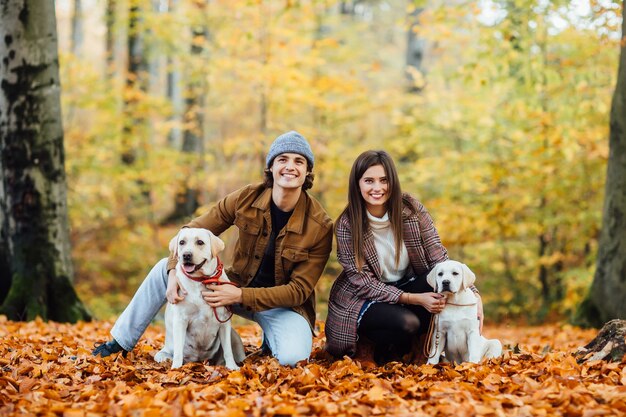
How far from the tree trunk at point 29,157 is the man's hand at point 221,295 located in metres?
3.13

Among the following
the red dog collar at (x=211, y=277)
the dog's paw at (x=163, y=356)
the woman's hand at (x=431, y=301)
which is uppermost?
the red dog collar at (x=211, y=277)

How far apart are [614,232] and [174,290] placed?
5.13 metres

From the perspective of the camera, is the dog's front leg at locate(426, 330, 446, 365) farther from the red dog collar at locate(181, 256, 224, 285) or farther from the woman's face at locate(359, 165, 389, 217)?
the red dog collar at locate(181, 256, 224, 285)

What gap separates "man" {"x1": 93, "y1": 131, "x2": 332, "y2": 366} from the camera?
4.18m

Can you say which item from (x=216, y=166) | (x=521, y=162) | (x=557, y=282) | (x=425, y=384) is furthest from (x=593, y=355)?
(x=216, y=166)

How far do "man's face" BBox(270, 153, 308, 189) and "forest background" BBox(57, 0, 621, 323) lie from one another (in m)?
3.61

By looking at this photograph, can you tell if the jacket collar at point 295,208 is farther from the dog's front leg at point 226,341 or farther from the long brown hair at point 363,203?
the dog's front leg at point 226,341

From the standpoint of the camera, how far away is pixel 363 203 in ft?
14.0

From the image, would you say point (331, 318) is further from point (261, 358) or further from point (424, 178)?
point (424, 178)

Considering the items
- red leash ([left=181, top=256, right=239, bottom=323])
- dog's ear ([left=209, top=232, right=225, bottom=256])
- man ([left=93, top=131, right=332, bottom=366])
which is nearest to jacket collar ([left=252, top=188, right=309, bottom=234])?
man ([left=93, top=131, right=332, bottom=366])

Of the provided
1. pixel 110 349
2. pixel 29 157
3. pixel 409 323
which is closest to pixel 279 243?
pixel 409 323

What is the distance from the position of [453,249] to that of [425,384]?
7.82m

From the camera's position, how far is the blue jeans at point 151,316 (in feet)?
13.9

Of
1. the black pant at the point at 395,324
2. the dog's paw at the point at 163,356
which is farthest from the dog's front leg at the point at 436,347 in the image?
the dog's paw at the point at 163,356
